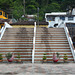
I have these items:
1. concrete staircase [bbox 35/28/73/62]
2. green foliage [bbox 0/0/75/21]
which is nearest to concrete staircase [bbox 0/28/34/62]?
concrete staircase [bbox 35/28/73/62]

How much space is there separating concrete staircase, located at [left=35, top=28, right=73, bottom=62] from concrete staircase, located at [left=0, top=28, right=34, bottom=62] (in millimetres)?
1094

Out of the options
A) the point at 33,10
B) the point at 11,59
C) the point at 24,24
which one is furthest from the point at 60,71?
the point at 33,10

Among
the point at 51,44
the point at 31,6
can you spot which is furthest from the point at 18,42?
the point at 31,6

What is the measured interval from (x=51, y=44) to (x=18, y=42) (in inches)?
186

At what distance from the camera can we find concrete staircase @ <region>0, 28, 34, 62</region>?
46.5 feet

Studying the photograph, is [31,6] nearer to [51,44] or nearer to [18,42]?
[18,42]

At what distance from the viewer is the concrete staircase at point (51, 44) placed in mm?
13814

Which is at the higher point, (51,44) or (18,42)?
(18,42)

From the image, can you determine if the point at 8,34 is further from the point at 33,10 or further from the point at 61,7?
the point at 61,7

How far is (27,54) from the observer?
1398 cm

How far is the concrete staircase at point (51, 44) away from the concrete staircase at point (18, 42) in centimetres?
109

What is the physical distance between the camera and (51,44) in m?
15.5

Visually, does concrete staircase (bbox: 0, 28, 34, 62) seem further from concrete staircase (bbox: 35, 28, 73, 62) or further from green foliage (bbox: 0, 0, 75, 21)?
green foliage (bbox: 0, 0, 75, 21)

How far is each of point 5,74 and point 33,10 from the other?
4950 centimetres
